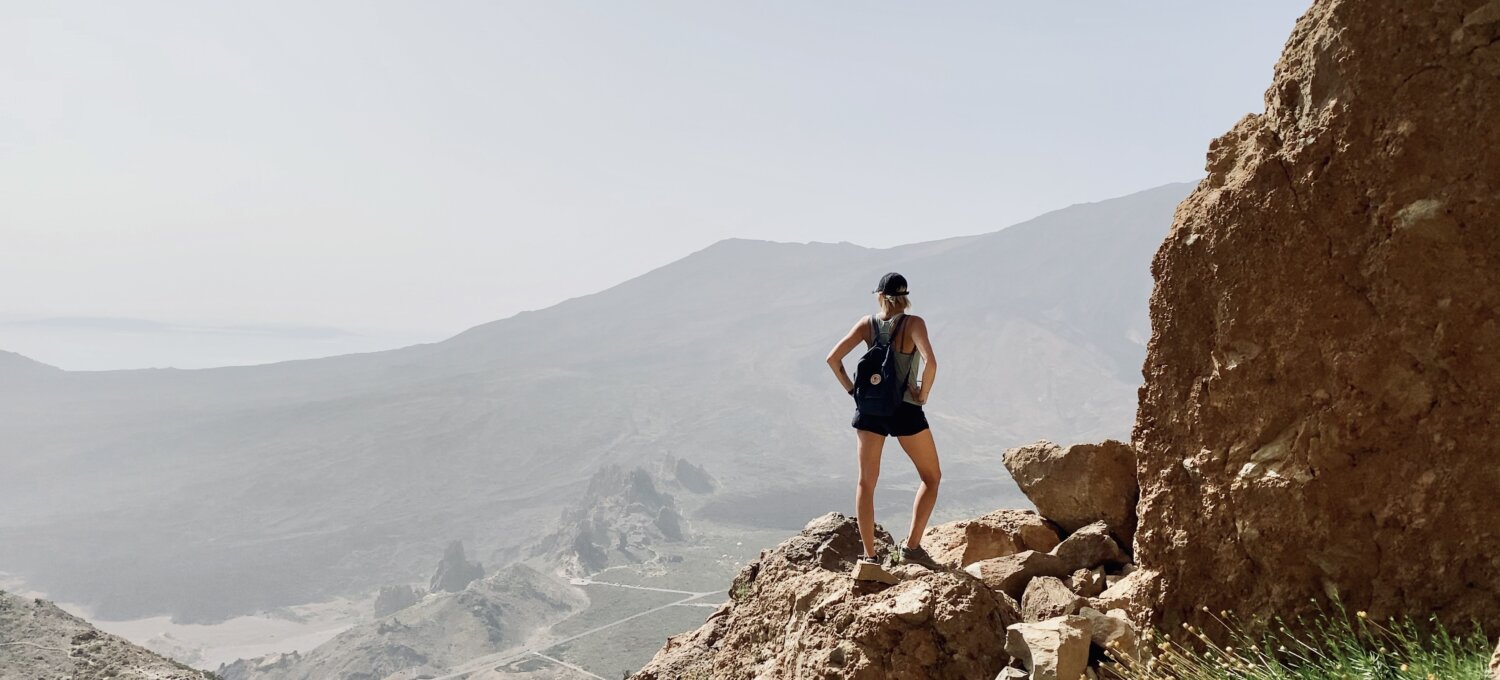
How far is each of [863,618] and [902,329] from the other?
1892 mm

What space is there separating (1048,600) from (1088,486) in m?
1.64

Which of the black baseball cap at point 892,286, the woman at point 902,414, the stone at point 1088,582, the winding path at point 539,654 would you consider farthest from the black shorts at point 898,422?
the winding path at point 539,654

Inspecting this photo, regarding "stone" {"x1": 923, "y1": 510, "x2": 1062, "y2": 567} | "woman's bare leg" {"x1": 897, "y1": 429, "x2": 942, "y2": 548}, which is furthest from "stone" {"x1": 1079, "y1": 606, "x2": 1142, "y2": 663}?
"stone" {"x1": 923, "y1": 510, "x2": 1062, "y2": 567}

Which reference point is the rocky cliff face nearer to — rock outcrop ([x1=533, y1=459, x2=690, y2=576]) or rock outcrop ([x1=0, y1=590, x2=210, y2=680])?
rock outcrop ([x1=0, y1=590, x2=210, y2=680])

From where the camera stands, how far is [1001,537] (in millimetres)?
7094

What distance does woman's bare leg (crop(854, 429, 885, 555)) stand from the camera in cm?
607

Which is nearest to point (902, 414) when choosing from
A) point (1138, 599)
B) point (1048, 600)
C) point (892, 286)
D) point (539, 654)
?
point (892, 286)

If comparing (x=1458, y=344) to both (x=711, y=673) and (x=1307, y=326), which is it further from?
(x=711, y=673)

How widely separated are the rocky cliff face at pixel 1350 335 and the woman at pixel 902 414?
1721 mm

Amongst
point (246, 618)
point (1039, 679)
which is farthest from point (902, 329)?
point (246, 618)

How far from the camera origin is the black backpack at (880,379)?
5965mm

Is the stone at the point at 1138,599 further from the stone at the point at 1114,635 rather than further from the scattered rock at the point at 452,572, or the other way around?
the scattered rock at the point at 452,572

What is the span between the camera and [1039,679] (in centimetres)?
423

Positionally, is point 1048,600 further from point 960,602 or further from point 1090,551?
point 1090,551
